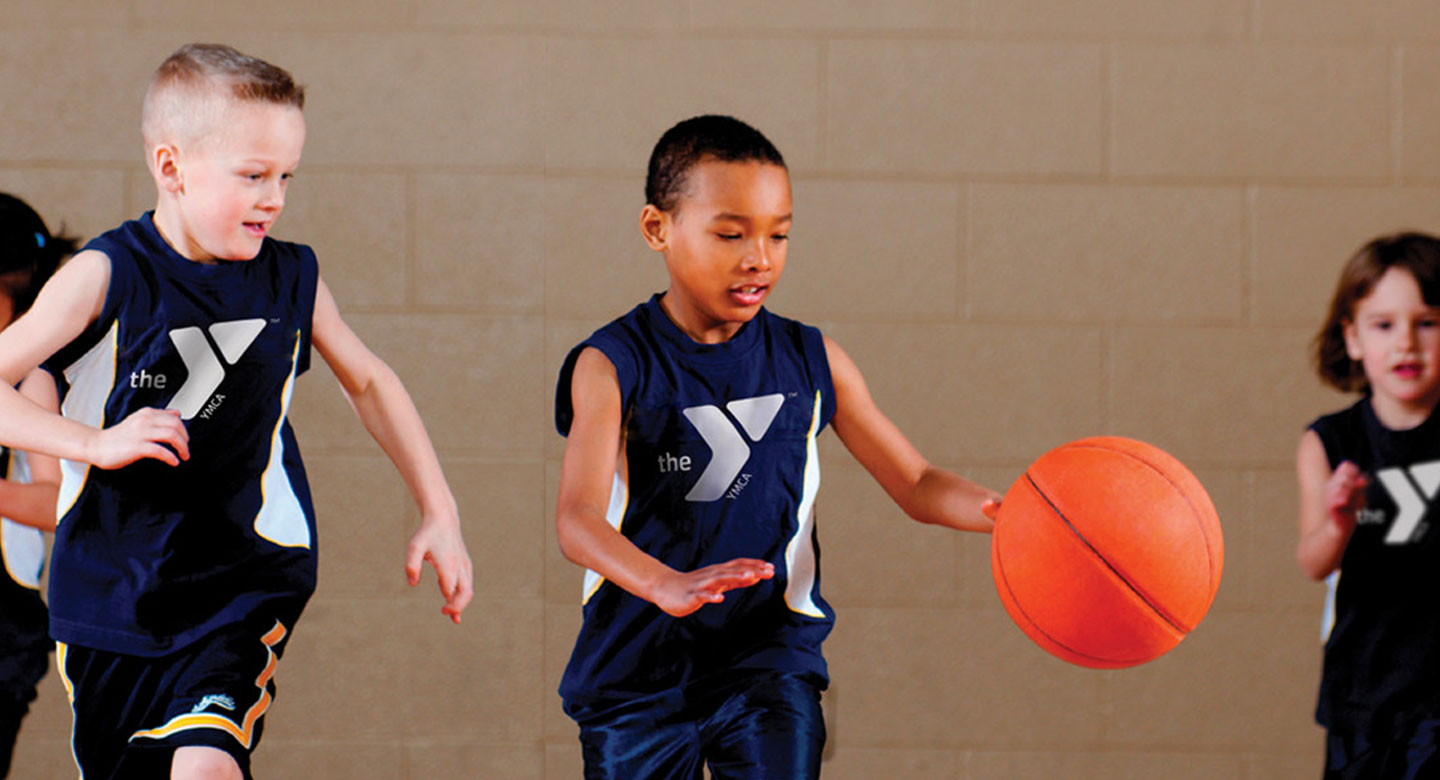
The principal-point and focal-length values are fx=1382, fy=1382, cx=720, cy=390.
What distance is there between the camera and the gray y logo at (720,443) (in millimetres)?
2475

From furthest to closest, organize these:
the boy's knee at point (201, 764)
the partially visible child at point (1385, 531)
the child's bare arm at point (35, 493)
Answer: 1. the partially visible child at point (1385, 531)
2. the child's bare arm at point (35, 493)
3. the boy's knee at point (201, 764)

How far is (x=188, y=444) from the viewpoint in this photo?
2.38 m

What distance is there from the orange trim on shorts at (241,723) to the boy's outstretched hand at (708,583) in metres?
0.78

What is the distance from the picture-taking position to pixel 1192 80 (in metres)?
3.60

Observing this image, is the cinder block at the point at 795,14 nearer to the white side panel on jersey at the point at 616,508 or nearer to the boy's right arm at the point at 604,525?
the boy's right arm at the point at 604,525

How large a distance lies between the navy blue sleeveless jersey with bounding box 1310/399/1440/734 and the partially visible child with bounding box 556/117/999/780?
1038 mm

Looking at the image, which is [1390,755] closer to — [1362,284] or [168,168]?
[1362,284]

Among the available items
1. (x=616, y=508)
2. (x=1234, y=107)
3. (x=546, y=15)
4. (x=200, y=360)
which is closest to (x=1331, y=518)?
(x=1234, y=107)

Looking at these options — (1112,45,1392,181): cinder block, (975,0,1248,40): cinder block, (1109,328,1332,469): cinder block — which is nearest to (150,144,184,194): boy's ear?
(975,0,1248,40): cinder block

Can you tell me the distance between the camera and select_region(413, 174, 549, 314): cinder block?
3600 millimetres

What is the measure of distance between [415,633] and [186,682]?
4.33ft

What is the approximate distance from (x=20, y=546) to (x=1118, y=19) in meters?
2.99

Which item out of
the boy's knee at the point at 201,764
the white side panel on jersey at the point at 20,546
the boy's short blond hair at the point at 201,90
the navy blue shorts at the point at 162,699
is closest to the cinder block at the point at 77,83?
the white side panel on jersey at the point at 20,546

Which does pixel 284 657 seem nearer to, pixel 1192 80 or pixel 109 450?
pixel 109 450
